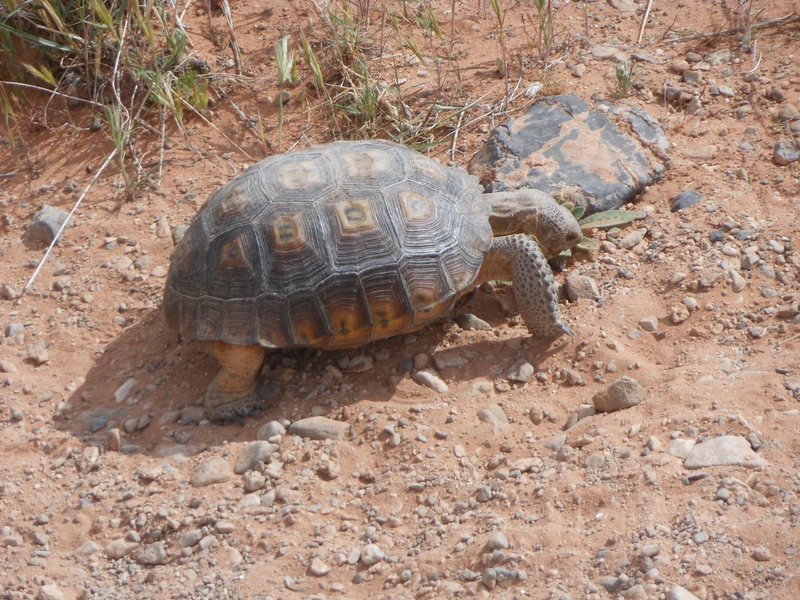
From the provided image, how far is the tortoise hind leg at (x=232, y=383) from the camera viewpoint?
185 inches

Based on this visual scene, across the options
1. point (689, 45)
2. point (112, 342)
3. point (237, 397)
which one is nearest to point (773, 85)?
point (689, 45)

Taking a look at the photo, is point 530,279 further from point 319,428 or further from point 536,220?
point 319,428

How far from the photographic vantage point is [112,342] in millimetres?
5430

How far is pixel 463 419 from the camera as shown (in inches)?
175

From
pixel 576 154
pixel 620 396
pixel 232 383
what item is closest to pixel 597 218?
pixel 576 154

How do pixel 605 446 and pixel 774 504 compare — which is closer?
pixel 774 504

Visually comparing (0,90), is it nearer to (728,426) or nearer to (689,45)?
(689,45)

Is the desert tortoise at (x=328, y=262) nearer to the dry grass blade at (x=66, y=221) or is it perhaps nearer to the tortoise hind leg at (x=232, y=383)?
the tortoise hind leg at (x=232, y=383)

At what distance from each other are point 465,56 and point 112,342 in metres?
3.72

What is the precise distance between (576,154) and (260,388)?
A: 2.59 meters

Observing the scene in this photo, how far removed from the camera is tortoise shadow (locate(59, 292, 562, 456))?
4.71 metres

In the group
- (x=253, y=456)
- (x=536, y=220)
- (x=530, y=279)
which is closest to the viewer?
(x=253, y=456)

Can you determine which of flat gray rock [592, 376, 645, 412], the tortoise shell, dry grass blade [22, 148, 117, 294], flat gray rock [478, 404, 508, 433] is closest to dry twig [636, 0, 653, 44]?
the tortoise shell

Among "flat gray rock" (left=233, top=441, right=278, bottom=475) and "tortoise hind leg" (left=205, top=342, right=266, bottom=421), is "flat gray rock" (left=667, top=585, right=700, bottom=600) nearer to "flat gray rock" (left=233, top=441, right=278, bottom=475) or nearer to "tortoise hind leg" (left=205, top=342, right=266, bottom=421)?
"flat gray rock" (left=233, top=441, right=278, bottom=475)
